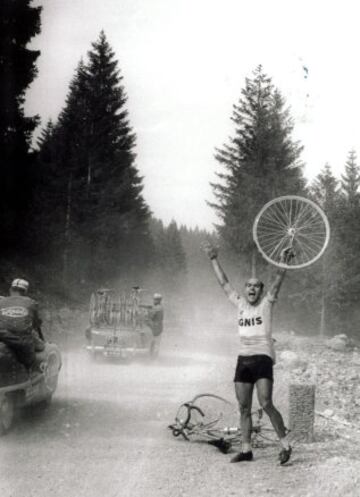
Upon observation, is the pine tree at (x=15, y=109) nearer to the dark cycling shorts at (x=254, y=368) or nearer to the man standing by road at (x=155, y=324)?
the man standing by road at (x=155, y=324)

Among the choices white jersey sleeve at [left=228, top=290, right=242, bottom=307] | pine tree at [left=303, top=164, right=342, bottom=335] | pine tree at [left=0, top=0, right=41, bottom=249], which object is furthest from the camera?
pine tree at [left=303, top=164, right=342, bottom=335]

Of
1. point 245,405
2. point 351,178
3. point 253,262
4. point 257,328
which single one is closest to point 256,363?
point 257,328

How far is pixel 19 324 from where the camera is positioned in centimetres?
752

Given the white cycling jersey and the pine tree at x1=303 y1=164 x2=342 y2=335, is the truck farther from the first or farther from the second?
the pine tree at x1=303 y1=164 x2=342 y2=335

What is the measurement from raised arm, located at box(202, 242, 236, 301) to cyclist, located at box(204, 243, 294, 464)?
0.28 metres

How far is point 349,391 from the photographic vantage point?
11359mm

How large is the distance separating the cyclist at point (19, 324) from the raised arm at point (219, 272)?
100 inches

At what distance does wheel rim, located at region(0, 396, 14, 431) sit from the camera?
23.4 feet

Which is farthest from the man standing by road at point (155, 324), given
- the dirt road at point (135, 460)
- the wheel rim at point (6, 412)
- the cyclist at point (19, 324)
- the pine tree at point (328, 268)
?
the pine tree at point (328, 268)

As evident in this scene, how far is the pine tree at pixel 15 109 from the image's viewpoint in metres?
21.5

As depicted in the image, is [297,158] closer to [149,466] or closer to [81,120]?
[81,120]

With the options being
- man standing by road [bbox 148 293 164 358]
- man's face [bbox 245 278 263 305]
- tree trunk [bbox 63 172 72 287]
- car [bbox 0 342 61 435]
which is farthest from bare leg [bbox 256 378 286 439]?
tree trunk [bbox 63 172 72 287]

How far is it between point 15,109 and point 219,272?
58.0ft

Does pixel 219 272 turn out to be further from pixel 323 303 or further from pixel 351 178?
pixel 351 178
